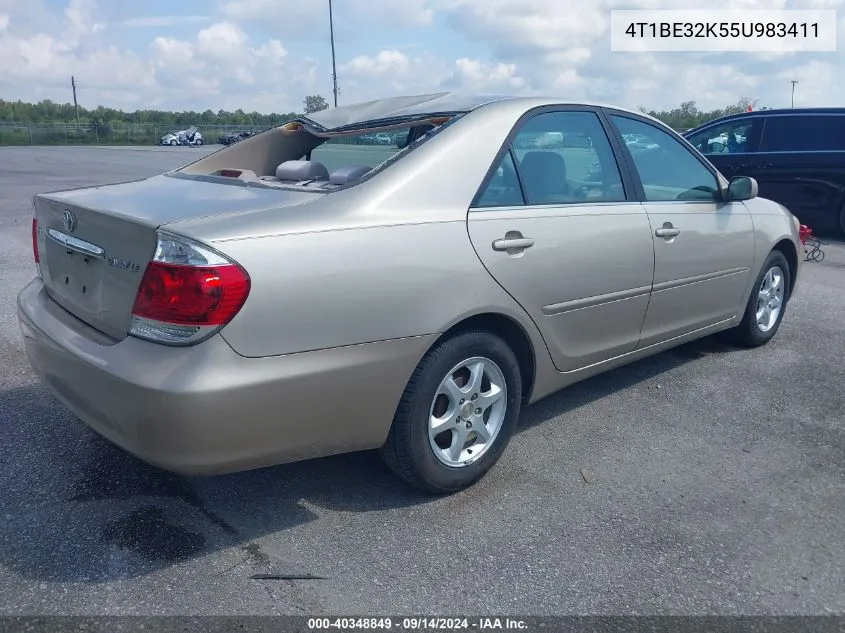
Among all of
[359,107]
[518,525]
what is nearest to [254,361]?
[518,525]

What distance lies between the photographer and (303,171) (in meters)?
3.82

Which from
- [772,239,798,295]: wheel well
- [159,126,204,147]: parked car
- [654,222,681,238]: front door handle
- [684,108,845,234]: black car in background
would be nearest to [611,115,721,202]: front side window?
[654,222,681,238]: front door handle

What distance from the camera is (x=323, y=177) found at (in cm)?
377

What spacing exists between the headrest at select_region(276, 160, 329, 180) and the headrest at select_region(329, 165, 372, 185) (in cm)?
32

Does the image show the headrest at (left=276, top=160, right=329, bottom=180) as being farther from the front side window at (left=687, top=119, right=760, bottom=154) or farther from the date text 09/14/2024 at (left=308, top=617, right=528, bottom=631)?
the front side window at (left=687, top=119, right=760, bottom=154)

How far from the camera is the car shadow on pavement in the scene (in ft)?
8.95

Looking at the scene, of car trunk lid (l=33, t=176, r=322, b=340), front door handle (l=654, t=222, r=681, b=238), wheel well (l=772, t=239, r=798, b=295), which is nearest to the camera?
car trunk lid (l=33, t=176, r=322, b=340)

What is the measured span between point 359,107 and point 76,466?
2.30 meters

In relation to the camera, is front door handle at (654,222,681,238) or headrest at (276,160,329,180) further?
front door handle at (654,222,681,238)

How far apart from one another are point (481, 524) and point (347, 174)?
60.9 inches

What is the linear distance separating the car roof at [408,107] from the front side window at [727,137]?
281 inches

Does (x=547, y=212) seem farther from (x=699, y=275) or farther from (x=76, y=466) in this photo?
(x=76, y=466)

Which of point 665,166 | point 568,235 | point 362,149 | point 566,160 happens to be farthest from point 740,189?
point 362,149

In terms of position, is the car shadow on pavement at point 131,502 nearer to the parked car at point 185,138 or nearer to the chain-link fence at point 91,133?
the chain-link fence at point 91,133
